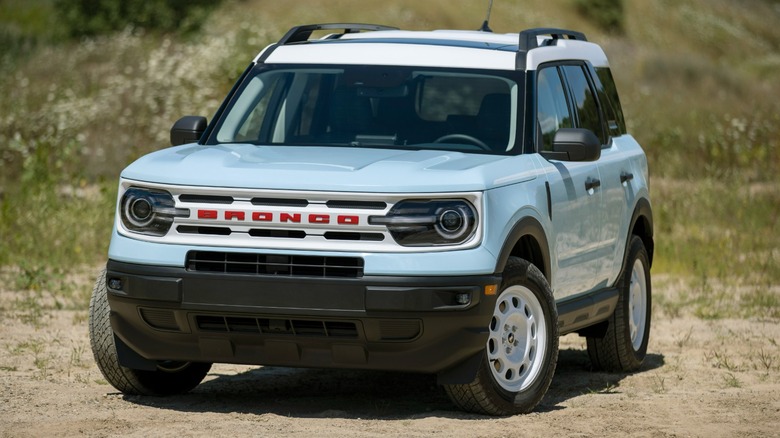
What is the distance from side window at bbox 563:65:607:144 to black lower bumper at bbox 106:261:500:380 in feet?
7.71

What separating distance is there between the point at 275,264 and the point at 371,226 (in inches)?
18.2

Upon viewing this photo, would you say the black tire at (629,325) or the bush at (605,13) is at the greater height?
the black tire at (629,325)

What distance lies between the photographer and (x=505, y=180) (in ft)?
22.4

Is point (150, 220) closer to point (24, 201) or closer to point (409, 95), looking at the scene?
point (409, 95)

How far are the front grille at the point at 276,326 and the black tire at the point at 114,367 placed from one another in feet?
2.53

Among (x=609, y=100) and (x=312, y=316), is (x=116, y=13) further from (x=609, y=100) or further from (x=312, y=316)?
(x=312, y=316)

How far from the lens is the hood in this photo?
646 cm

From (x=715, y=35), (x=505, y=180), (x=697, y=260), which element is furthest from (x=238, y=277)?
(x=715, y=35)

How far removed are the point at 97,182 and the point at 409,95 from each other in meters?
10.7

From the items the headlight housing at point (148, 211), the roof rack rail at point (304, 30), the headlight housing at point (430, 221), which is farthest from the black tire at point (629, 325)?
the headlight housing at point (148, 211)

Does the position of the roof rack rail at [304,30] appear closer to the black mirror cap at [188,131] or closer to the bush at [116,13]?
the black mirror cap at [188,131]

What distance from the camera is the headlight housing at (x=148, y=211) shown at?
22.0 feet

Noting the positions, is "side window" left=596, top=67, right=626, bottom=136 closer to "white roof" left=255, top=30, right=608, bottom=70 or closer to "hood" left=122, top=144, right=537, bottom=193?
"white roof" left=255, top=30, right=608, bottom=70

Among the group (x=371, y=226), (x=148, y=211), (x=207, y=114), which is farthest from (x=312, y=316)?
(x=207, y=114)
